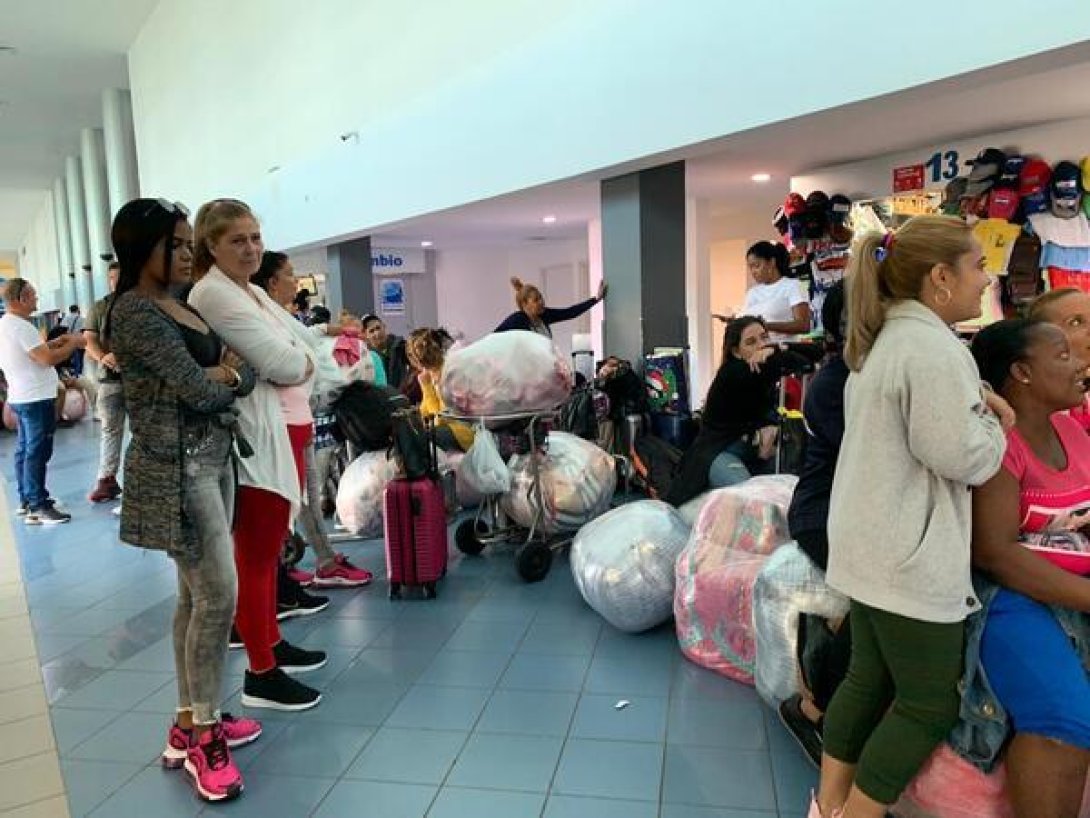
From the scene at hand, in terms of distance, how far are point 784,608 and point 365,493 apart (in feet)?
8.89

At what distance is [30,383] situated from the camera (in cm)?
518

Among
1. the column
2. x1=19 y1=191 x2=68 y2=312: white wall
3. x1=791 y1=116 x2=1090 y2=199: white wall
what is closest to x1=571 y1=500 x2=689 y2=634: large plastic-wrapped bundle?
x1=791 y1=116 x2=1090 y2=199: white wall

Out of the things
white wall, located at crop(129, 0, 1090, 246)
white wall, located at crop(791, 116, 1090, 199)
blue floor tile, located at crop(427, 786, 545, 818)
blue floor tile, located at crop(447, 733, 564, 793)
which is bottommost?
blue floor tile, located at crop(427, 786, 545, 818)

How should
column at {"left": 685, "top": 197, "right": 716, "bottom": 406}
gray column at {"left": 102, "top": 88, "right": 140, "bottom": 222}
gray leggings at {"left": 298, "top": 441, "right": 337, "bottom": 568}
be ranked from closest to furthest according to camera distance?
1. gray leggings at {"left": 298, "top": 441, "right": 337, "bottom": 568}
2. column at {"left": 685, "top": 197, "right": 716, "bottom": 406}
3. gray column at {"left": 102, "top": 88, "right": 140, "bottom": 222}

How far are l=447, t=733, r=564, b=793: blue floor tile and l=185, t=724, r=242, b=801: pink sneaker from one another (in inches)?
23.8

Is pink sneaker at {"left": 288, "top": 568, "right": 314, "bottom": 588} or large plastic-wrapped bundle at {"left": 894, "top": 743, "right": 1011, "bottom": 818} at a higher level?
large plastic-wrapped bundle at {"left": 894, "top": 743, "right": 1011, "bottom": 818}

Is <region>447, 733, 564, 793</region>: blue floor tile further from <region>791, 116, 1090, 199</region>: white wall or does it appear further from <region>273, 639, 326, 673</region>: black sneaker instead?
<region>791, 116, 1090, 199</region>: white wall

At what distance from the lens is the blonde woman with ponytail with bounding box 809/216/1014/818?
1.43 m

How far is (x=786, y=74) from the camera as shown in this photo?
151 inches

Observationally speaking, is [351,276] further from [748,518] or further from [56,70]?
[56,70]

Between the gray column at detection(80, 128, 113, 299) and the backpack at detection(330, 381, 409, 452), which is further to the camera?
the gray column at detection(80, 128, 113, 299)

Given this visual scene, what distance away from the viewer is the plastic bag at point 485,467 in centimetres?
382

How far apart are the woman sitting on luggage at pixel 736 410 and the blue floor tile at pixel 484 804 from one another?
1632mm

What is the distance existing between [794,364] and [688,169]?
285 cm
